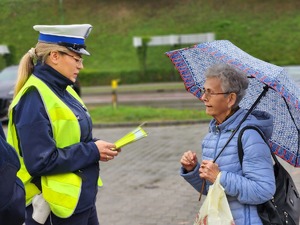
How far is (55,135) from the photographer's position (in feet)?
9.32

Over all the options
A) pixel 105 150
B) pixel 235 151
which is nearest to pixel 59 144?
pixel 105 150

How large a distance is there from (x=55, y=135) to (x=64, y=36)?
541 millimetres

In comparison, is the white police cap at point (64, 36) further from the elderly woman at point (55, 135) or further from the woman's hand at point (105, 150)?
the woman's hand at point (105, 150)

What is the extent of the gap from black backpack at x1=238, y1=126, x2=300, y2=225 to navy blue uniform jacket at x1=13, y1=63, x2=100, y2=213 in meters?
0.83

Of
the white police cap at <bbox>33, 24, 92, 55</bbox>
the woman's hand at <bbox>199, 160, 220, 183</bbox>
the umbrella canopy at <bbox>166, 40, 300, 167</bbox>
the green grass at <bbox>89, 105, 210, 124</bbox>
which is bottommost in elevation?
the green grass at <bbox>89, 105, 210, 124</bbox>

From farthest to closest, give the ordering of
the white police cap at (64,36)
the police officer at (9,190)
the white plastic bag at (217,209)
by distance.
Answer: the white police cap at (64,36) → the white plastic bag at (217,209) → the police officer at (9,190)

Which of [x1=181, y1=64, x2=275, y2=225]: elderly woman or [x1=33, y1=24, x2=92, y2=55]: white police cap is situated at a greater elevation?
[x1=33, y1=24, x2=92, y2=55]: white police cap

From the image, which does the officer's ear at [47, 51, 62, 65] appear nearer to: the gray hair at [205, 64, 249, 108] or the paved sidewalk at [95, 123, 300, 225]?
the gray hair at [205, 64, 249, 108]

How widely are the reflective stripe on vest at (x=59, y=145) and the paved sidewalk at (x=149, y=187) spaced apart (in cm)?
299

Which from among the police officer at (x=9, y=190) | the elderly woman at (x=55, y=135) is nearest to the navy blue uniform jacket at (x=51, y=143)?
the elderly woman at (x=55, y=135)

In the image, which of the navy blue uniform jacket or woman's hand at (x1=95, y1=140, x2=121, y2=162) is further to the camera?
woman's hand at (x1=95, y1=140, x2=121, y2=162)

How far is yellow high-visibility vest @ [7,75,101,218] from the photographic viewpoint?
2.83 m

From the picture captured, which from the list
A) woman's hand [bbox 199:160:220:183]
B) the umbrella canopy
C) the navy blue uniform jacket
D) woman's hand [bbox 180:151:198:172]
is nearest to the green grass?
the umbrella canopy

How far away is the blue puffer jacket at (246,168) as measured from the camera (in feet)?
8.86
